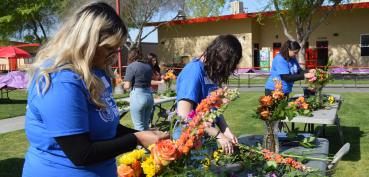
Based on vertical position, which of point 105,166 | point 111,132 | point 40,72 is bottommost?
point 105,166

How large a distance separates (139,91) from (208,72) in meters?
3.30

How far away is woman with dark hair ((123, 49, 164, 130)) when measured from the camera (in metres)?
5.94

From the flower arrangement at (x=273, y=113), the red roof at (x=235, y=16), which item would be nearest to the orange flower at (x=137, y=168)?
the flower arrangement at (x=273, y=113)

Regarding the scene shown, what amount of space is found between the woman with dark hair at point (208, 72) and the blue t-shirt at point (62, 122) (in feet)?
3.48

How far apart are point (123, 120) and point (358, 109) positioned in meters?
5.41

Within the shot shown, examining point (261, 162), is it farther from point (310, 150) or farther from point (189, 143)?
point (189, 143)

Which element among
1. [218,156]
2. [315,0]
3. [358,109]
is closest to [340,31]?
[315,0]

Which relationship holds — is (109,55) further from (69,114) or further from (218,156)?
(218,156)

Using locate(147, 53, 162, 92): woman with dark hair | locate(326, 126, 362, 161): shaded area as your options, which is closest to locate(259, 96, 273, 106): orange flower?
locate(326, 126, 362, 161): shaded area

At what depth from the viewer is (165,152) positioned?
57.6 inches

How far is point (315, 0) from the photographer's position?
66.4 ft

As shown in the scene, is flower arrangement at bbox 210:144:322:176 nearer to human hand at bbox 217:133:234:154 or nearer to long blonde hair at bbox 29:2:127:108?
human hand at bbox 217:133:234:154

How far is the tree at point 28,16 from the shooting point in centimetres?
2730

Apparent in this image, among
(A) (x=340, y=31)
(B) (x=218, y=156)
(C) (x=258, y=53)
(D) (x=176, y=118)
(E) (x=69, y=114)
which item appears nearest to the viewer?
(E) (x=69, y=114)
